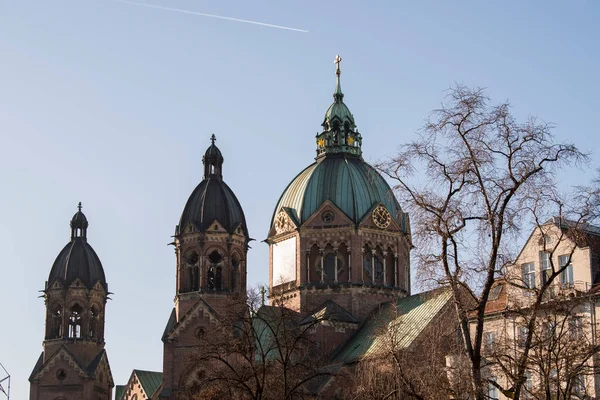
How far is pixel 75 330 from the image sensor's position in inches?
3543

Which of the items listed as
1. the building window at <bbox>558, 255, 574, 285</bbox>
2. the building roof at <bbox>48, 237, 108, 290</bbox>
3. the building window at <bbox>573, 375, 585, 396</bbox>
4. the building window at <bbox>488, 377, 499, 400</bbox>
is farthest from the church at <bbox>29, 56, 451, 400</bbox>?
the building window at <bbox>573, 375, 585, 396</bbox>

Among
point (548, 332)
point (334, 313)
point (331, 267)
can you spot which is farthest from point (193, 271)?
point (548, 332)

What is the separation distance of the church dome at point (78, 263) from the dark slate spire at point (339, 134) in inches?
850

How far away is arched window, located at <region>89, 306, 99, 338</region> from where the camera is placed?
3546 inches

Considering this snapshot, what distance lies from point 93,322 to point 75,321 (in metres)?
1.43

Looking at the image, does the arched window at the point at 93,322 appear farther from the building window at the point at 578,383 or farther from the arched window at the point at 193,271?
the building window at the point at 578,383

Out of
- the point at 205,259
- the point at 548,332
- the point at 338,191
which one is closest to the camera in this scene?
the point at 548,332

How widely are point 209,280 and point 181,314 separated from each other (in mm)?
3116

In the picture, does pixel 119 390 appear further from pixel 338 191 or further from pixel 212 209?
pixel 338 191

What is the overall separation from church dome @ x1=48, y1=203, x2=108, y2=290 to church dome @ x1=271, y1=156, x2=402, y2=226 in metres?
18.4

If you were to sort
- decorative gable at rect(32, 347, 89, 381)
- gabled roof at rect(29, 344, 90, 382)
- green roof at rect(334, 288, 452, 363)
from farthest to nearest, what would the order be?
decorative gable at rect(32, 347, 89, 381)
gabled roof at rect(29, 344, 90, 382)
green roof at rect(334, 288, 452, 363)

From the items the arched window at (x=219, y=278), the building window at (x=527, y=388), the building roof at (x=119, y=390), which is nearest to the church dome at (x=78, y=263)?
the building roof at (x=119, y=390)

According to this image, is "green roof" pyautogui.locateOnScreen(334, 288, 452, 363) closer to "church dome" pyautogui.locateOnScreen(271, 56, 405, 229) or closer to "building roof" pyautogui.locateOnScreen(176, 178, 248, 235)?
"church dome" pyautogui.locateOnScreen(271, 56, 405, 229)

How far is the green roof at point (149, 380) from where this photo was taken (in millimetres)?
79244
